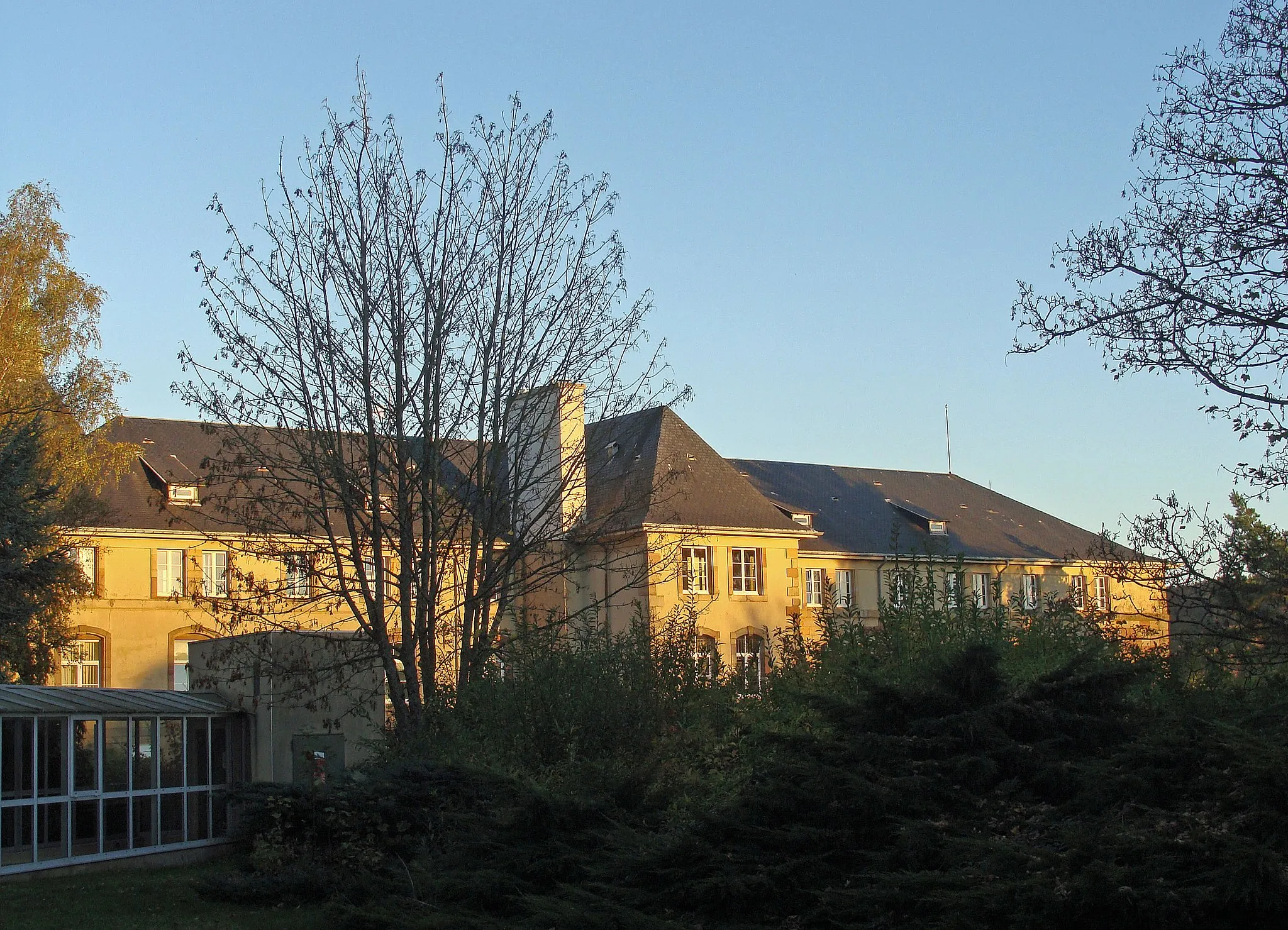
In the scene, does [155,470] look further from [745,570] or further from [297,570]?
[297,570]

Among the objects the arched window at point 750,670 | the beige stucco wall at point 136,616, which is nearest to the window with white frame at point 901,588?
the arched window at point 750,670

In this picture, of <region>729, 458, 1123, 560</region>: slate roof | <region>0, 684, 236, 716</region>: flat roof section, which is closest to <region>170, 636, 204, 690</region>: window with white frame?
<region>0, 684, 236, 716</region>: flat roof section

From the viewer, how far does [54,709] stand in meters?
19.9

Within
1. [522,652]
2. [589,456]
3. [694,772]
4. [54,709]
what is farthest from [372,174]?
[694,772]

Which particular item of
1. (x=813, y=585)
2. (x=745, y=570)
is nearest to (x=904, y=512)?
(x=813, y=585)

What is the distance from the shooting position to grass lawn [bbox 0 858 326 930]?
554 inches

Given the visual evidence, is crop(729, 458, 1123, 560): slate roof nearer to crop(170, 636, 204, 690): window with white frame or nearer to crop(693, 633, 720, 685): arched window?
crop(170, 636, 204, 690): window with white frame

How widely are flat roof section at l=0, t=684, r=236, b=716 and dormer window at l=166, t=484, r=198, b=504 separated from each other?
19911 millimetres

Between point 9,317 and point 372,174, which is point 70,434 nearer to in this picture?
point 9,317

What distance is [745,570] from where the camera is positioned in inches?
1882

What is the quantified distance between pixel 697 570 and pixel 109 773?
27004 mm

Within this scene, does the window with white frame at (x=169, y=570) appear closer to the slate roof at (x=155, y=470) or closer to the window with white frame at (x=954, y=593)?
the slate roof at (x=155, y=470)

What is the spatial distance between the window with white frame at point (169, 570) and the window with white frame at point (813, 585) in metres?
20.9

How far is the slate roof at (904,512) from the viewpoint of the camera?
175ft
